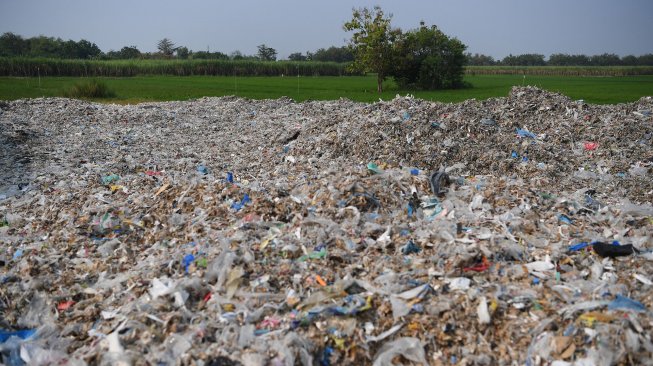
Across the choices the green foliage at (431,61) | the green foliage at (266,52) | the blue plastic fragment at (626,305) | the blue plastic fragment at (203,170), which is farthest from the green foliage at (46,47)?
the blue plastic fragment at (626,305)

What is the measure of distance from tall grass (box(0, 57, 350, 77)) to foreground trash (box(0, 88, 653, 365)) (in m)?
32.7

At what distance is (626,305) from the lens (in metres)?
2.91

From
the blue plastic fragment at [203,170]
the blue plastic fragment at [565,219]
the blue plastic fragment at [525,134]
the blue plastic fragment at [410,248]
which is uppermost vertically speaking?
the blue plastic fragment at [525,134]

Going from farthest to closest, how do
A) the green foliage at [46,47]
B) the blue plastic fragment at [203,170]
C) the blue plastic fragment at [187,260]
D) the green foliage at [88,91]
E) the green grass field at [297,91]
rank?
the green foliage at [46,47]
the green grass field at [297,91]
the green foliage at [88,91]
the blue plastic fragment at [203,170]
the blue plastic fragment at [187,260]

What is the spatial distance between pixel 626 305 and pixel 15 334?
155 inches

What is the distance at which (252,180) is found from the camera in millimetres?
6527

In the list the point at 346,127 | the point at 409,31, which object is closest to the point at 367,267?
the point at 346,127

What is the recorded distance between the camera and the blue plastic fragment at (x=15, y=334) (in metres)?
3.19

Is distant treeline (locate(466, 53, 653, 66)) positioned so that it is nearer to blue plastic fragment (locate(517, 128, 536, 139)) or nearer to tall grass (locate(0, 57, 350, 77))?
tall grass (locate(0, 57, 350, 77))

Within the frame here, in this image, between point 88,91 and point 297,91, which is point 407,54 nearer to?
point 297,91

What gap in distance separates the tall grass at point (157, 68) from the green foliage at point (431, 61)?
1770cm

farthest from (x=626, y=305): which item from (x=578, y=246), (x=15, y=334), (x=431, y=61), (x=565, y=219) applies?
(x=431, y=61)

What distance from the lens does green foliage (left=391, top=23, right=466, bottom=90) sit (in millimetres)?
26734

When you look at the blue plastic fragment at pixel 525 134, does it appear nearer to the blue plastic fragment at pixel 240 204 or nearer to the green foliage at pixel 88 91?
the blue plastic fragment at pixel 240 204
